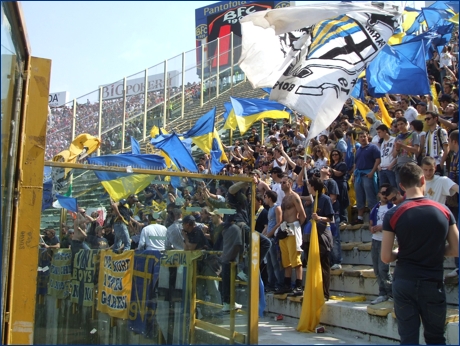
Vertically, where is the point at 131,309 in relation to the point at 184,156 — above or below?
below

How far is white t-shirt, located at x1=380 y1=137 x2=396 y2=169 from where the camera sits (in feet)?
31.2

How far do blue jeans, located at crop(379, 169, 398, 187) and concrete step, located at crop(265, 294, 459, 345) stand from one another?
2524mm

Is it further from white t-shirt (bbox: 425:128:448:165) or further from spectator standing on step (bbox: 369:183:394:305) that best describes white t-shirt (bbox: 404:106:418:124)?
spectator standing on step (bbox: 369:183:394:305)

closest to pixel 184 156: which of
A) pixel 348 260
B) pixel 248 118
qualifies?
pixel 248 118

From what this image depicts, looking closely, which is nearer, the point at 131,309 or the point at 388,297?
the point at 131,309

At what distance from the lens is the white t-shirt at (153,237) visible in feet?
18.5

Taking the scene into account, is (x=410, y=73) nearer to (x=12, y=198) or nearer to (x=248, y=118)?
(x=248, y=118)

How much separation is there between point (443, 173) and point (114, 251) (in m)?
4.97

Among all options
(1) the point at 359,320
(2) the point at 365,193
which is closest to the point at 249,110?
(2) the point at 365,193

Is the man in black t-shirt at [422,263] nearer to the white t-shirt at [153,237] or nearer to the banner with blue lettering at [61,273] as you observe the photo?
the white t-shirt at [153,237]

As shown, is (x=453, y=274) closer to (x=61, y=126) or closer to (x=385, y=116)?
(x=385, y=116)

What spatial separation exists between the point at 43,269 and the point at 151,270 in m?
1.03

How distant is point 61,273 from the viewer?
5359 millimetres

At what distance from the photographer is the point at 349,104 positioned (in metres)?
16.4
